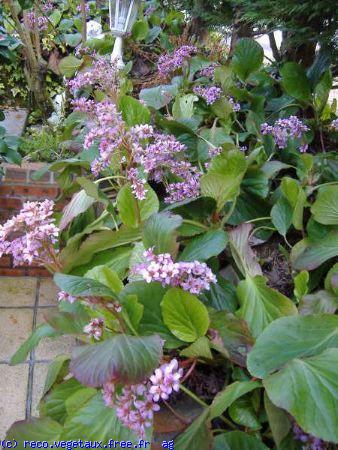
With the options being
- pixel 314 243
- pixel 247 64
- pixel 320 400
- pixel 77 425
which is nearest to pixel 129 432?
pixel 77 425

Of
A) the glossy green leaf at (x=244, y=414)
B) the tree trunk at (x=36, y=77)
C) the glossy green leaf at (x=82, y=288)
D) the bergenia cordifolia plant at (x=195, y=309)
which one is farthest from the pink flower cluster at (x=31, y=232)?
the tree trunk at (x=36, y=77)

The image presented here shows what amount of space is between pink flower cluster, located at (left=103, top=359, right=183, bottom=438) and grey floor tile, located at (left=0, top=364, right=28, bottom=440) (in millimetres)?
886

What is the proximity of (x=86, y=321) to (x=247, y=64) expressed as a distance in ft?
5.52

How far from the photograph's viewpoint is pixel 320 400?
725 mm

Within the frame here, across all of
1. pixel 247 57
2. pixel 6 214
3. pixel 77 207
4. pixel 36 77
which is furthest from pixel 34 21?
pixel 77 207

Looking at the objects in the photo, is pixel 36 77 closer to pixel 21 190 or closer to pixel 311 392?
pixel 21 190

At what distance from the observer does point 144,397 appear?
0.80 meters

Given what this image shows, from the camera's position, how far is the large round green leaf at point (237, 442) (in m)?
0.84

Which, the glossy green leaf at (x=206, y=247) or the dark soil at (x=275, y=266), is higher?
the glossy green leaf at (x=206, y=247)

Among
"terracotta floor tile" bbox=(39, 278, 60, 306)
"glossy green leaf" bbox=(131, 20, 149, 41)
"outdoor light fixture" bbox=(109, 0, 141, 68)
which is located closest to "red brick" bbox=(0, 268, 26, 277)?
"terracotta floor tile" bbox=(39, 278, 60, 306)

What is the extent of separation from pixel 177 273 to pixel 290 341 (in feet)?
0.81

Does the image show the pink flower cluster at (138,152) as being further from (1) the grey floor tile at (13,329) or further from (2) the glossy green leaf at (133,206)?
(1) the grey floor tile at (13,329)

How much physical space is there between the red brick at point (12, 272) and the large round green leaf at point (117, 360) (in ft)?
5.42

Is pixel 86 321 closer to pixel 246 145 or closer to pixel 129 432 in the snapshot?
pixel 129 432
